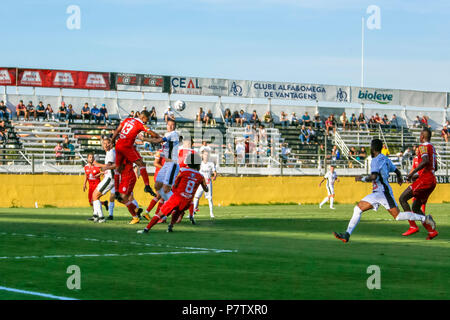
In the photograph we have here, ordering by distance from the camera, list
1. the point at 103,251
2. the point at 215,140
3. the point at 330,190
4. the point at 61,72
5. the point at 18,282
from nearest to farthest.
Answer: the point at 18,282 < the point at 103,251 < the point at 330,190 < the point at 215,140 < the point at 61,72

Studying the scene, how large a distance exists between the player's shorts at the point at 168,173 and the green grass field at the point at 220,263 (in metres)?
1.99

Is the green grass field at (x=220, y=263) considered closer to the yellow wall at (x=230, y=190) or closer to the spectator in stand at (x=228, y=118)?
the yellow wall at (x=230, y=190)

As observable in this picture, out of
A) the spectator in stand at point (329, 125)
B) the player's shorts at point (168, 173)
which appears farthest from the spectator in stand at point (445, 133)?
the player's shorts at point (168, 173)

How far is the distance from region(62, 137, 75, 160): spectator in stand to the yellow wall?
477 cm

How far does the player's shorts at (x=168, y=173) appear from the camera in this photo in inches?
752

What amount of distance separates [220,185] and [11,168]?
9273 mm

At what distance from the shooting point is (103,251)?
472 inches

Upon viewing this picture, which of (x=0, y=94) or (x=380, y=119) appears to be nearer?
(x=0, y=94)

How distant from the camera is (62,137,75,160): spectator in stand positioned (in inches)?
1484

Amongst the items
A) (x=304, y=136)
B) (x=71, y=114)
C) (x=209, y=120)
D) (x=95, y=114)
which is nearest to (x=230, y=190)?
(x=209, y=120)

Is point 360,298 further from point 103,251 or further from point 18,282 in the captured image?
point 103,251

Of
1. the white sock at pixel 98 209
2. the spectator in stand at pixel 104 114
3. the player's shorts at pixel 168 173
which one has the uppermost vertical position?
the spectator in stand at pixel 104 114

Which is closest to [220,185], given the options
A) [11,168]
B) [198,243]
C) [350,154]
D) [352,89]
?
[11,168]

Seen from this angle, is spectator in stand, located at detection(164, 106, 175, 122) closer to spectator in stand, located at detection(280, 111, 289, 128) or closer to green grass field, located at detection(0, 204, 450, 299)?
spectator in stand, located at detection(280, 111, 289, 128)
